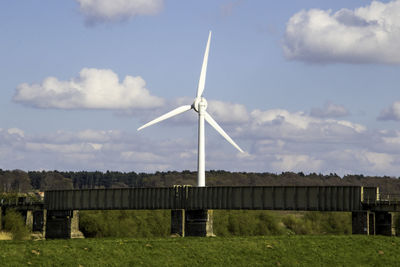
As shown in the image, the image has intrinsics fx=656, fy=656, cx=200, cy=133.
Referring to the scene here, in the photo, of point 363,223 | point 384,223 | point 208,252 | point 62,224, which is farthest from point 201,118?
point 208,252

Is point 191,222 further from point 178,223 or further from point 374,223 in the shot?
point 374,223

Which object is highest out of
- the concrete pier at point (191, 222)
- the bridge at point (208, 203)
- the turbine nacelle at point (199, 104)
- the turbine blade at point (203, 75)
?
the turbine blade at point (203, 75)

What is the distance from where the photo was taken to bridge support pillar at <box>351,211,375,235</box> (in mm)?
66000

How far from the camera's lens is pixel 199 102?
89688 mm

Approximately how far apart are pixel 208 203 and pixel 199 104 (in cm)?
1583

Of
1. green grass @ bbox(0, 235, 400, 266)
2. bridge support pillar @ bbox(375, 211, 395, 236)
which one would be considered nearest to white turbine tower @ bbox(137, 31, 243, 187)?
bridge support pillar @ bbox(375, 211, 395, 236)

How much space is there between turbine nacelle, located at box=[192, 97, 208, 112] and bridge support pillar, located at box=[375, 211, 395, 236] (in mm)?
31110

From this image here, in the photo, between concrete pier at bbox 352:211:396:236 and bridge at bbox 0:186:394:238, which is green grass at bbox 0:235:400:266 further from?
bridge at bbox 0:186:394:238

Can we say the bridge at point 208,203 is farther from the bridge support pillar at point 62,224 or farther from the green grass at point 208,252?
the green grass at point 208,252

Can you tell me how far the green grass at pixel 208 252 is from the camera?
43281 mm

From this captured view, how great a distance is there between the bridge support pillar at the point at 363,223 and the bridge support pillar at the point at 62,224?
139 ft

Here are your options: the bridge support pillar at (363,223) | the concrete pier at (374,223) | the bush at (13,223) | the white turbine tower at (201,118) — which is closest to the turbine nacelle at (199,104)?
the white turbine tower at (201,118)

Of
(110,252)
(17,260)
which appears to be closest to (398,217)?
(110,252)

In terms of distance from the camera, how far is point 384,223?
66.4 metres
